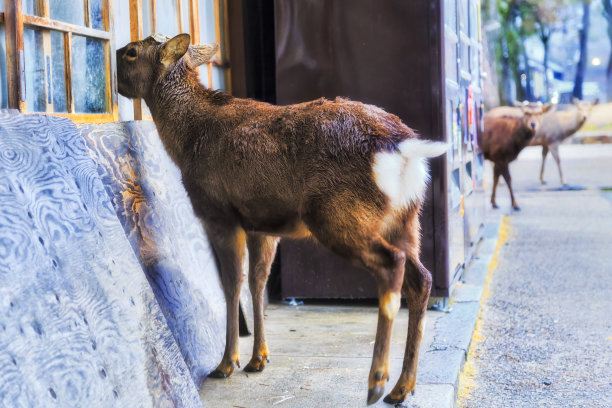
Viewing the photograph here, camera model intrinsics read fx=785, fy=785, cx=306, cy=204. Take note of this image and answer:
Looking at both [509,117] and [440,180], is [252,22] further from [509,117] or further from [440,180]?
[509,117]

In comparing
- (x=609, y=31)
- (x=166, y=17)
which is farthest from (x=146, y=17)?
(x=609, y=31)

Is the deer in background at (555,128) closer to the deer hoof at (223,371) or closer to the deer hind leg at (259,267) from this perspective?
the deer hind leg at (259,267)

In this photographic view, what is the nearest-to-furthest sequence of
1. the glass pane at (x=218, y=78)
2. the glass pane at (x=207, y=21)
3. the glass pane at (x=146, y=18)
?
the glass pane at (x=146, y=18) < the glass pane at (x=207, y=21) < the glass pane at (x=218, y=78)

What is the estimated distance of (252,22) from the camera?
244 inches

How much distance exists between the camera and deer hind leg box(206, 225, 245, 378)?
4.09 meters

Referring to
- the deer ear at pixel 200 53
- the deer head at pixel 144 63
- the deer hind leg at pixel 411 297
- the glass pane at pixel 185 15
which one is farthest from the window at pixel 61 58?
the deer hind leg at pixel 411 297

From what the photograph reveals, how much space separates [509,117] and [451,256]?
306 inches

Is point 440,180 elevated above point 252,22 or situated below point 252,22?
below

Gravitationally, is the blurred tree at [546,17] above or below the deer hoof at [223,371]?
above

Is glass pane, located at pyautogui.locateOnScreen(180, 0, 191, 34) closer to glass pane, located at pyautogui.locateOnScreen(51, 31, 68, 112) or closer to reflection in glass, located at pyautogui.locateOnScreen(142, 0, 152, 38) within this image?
reflection in glass, located at pyautogui.locateOnScreen(142, 0, 152, 38)

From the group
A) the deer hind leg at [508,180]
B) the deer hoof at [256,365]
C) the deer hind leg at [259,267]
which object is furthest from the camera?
the deer hind leg at [508,180]

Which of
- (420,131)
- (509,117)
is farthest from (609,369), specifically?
(509,117)

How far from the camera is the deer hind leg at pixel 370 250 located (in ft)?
11.6

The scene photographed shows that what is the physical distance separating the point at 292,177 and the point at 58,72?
128 centimetres
